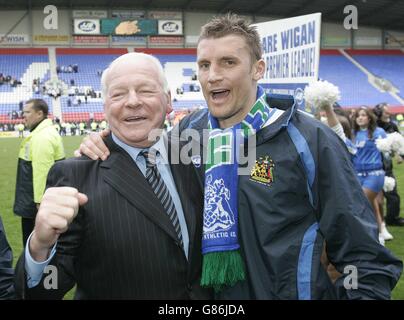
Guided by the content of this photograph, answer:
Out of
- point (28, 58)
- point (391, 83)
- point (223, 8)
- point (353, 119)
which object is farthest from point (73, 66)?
point (353, 119)

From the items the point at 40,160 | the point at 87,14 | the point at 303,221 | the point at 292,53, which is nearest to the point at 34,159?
the point at 40,160

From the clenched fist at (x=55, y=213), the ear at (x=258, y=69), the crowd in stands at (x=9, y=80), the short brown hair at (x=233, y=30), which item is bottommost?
the clenched fist at (x=55, y=213)

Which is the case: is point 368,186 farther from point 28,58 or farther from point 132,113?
point 28,58

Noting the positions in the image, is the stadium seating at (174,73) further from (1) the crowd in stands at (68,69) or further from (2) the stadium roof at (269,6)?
(2) the stadium roof at (269,6)

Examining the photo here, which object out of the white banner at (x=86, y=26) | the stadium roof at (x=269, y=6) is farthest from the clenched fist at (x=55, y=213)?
the white banner at (x=86, y=26)

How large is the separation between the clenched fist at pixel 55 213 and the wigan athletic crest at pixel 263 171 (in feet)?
2.52

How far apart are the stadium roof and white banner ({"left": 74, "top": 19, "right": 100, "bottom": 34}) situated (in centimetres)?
109

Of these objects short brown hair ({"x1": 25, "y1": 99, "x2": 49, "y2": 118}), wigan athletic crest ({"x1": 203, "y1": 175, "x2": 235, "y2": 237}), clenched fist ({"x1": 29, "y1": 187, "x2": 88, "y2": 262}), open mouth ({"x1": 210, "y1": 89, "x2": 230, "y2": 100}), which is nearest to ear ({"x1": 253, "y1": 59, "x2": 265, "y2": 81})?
open mouth ({"x1": 210, "y1": 89, "x2": 230, "y2": 100})

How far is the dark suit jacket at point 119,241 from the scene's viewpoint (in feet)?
5.69

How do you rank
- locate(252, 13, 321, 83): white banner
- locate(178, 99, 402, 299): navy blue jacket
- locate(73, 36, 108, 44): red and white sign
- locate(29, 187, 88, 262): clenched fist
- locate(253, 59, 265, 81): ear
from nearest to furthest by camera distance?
locate(29, 187, 88, 262): clenched fist, locate(178, 99, 402, 299): navy blue jacket, locate(253, 59, 265, 81): ear, locate(252, 13, 321, 83): white banner, locate(73, 36, 108, 44): red and white sign

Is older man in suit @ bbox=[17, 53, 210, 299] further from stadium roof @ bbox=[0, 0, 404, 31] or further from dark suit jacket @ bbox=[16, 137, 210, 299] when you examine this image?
stadium roof @ bbox=[0, 0, 404, 31]

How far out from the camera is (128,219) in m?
1.76

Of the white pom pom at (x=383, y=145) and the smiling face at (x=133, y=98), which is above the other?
the smiling face at (x=133, y=98)

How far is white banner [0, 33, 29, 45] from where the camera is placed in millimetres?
36375
